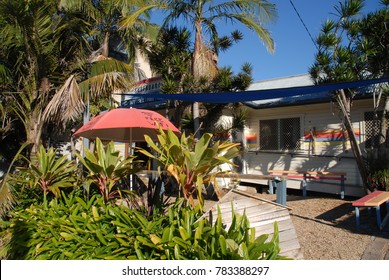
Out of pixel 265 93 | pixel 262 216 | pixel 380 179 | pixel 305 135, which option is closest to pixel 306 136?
pixel 305 135

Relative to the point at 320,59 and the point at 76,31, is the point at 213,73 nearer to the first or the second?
the point at 320,59

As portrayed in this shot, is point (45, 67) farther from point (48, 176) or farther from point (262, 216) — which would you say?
point (262, 216)

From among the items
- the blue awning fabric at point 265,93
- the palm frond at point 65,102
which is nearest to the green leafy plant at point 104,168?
the blue awning fabric at point 265,93

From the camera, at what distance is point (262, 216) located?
12.0 ft

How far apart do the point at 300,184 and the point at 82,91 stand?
7519 mm

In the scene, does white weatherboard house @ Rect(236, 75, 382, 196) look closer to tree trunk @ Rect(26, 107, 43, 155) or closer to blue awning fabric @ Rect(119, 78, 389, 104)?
blue awning fabric @ Rect(119, 78, 389, 104)

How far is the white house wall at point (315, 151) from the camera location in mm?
10133

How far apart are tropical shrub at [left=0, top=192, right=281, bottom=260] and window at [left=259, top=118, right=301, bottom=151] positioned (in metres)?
8.61

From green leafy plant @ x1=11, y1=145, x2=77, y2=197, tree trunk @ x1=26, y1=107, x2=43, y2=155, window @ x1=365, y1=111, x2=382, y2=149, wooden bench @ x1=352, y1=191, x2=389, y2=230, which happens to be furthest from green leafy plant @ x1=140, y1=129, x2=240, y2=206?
window @ x1=365, y1=111, x2=382, y2=149

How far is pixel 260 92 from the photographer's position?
670cm

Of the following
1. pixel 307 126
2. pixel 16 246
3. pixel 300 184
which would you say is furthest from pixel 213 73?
pixel 16 246

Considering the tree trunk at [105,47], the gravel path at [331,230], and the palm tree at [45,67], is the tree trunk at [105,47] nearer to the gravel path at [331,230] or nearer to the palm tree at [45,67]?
the palm tree at [45,67]

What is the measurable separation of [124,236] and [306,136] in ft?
30.2

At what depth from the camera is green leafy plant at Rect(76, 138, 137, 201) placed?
4.34 metres
